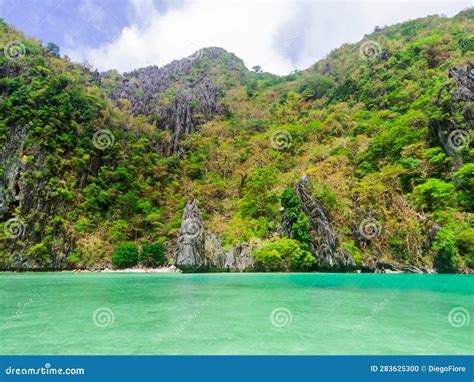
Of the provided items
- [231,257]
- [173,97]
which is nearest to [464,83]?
[231,257]

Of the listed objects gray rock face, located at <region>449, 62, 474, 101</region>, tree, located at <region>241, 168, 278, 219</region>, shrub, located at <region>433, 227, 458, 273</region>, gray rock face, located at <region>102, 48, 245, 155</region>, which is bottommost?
shrub, located at <region>433, 227, 458, 273</region>

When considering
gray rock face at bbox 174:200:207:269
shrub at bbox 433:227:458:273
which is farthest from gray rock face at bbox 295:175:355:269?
gray rock face at bbox 174:200:207:269

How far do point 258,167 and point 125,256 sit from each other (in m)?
17.2

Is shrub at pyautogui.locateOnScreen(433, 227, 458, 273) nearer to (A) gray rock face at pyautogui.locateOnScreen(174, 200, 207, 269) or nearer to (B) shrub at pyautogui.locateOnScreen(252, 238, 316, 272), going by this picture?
(B) shrub at pyautogui.locateOnScreen(252, 238, 316, 272)

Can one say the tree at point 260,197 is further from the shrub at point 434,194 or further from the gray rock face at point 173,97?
the gray rock face at point 173,97

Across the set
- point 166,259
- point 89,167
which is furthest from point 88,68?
point 166,259

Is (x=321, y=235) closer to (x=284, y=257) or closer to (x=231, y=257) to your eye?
(x=284, y=257)

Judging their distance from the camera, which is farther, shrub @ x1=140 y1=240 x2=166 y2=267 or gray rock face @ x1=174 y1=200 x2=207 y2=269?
shrub @ x1=140 y1=240 x2=166 y2=267

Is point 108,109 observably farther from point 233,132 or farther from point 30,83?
point 233,132

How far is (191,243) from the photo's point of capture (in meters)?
28.5

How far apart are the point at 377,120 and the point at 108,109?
32.6 m

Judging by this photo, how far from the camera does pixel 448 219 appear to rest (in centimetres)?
2264

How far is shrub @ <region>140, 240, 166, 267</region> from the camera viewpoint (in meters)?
31.2

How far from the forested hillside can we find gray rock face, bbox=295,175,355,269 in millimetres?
102
